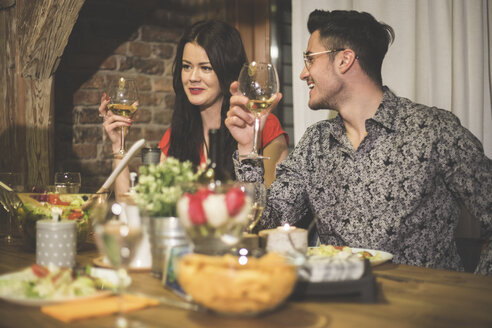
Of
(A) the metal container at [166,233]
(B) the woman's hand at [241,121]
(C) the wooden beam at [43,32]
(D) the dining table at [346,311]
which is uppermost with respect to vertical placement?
(C) the wooden beam at [43,32]

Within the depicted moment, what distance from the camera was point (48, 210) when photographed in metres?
1.38

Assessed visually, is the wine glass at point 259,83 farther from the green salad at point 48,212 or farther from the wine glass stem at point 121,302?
the wine glass stem at point 121,302

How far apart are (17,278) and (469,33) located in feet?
5.85

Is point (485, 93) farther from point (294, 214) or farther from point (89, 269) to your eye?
point (89, 269)

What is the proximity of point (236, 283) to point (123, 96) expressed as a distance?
1355mm

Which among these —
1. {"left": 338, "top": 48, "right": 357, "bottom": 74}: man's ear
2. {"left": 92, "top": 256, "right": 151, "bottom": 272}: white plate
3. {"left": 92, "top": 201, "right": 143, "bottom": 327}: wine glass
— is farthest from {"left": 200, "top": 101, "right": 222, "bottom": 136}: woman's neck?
{"left": 92, "top": 201, "right": 143, "bottom": 327}: wine glass

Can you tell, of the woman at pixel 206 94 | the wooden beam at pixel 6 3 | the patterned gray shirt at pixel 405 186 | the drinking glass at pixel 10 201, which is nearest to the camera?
the drinking glass at pixel 10 201

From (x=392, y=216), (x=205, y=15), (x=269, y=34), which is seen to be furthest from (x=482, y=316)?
(x=205, y=15)

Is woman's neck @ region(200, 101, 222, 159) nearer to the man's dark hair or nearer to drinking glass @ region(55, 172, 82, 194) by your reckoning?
the man's dark hair

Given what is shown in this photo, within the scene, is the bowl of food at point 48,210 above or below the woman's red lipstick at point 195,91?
below

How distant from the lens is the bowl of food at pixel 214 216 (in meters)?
0.88

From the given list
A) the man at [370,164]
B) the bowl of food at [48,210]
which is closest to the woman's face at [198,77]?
the man at [370,164]

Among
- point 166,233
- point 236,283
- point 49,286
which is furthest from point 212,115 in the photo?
point 236,283

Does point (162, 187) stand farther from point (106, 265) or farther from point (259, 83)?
point (259, 83)
